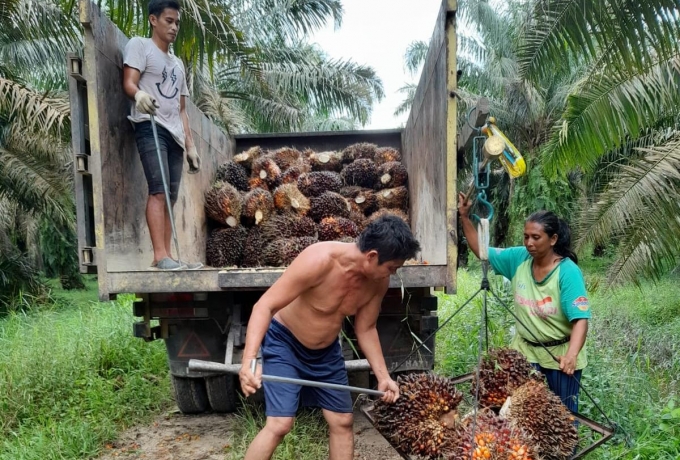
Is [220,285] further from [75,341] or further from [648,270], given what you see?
[648,270]

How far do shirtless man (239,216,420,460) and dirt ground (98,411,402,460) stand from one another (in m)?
0.88

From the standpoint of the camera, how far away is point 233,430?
3.67 meters

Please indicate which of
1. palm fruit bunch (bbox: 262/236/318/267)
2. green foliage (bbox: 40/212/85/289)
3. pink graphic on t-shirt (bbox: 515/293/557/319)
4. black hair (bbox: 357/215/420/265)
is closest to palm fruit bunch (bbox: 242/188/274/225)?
palm fruit bunch (bbox: 262/236/318/267)

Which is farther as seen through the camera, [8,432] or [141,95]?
[8,432]

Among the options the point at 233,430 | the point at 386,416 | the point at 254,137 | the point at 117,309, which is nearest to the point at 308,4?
the point at 254,137

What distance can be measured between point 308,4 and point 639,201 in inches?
382

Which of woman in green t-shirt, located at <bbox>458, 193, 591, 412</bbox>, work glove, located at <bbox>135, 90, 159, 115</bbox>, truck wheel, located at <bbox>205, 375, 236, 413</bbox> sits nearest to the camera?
woman in green t-shirt, located at <bbox>458, 193, 591, 412</bbox>

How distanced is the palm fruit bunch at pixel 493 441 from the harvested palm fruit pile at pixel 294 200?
189 cm

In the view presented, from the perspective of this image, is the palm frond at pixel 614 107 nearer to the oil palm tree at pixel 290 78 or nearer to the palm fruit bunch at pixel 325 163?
the palm fruit bunch at pixel 325 163

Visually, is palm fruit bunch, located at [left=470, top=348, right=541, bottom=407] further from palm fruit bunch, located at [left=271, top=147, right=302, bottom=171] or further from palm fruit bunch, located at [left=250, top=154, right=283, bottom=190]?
palm fruit bunch, located at [left=271, top=147, right=302, bottom=171]

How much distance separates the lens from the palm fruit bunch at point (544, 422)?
215 centimetres

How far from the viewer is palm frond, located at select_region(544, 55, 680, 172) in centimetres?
475

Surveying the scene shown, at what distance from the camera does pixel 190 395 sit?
3.76 metres

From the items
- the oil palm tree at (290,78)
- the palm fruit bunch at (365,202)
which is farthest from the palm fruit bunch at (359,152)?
the oil palm tree at (290,78)
